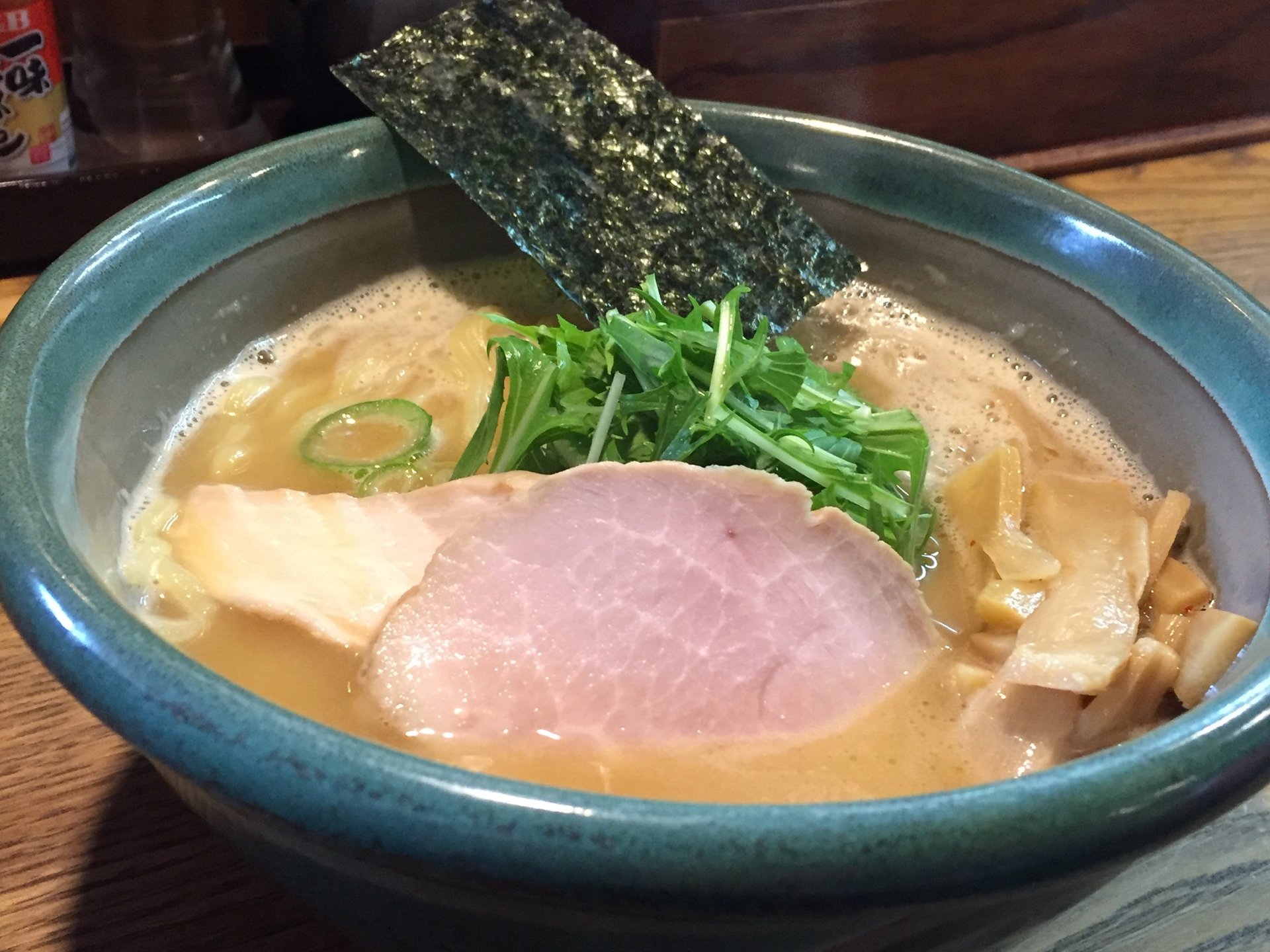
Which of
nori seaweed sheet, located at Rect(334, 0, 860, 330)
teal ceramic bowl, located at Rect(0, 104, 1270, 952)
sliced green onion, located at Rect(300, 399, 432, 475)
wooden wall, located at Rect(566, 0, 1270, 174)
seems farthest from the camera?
wooden wall, located at Rect(566, 0, 1270, 174)

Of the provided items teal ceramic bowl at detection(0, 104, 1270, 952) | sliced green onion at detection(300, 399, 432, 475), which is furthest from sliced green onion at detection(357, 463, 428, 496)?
teal ceramic bowl at detection(0, 104, 1270, 952)

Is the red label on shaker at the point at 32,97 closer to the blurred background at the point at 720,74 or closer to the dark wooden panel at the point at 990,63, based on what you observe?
the blurred background at the point at 720,74

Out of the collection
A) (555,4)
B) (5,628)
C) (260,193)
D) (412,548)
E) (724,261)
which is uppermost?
(555,4)

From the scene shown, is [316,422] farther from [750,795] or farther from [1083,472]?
[1083,472]

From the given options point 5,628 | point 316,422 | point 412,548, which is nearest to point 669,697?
point 412,548

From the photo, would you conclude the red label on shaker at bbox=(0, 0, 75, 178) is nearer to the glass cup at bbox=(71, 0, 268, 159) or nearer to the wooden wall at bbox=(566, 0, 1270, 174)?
the glass cup at bbox=(71, 0, 268, 159)

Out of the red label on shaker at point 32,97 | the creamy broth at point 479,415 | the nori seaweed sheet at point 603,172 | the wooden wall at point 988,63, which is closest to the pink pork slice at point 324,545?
the creamy broth at point 479,415

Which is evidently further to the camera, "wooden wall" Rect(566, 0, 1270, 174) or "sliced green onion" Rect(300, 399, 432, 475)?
"wooden wall" Rect(566, 0, 1270, 174)

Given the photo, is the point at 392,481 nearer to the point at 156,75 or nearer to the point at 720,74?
the point at 156,75
